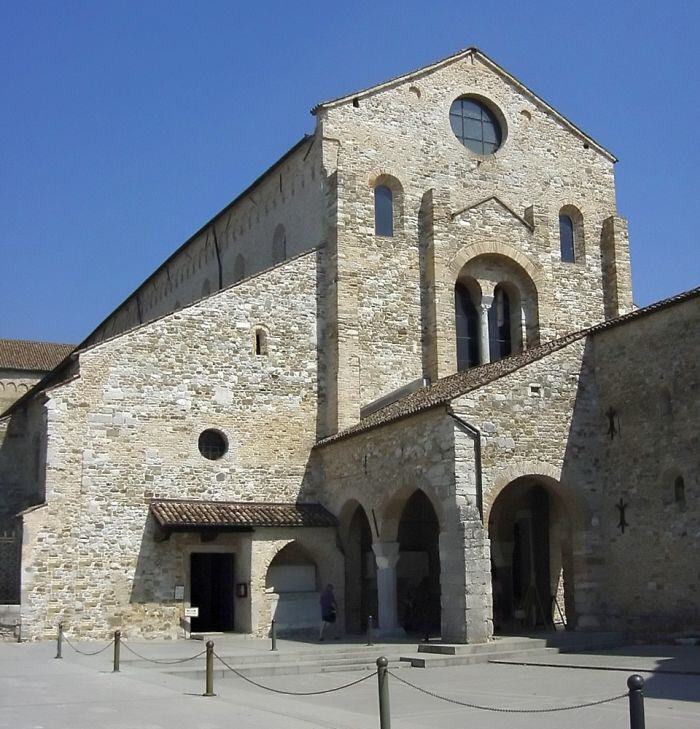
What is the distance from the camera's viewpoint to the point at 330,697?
48.1 ft

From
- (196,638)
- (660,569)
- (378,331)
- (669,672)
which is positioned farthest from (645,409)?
(196,638)

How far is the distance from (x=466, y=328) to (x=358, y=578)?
330 inches

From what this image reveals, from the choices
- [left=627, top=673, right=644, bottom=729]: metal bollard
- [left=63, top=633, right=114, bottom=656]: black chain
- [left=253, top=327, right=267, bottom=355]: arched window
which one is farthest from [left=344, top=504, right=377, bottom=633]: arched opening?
[left=627, top=673, right=644, bottom=729]: metal bollard

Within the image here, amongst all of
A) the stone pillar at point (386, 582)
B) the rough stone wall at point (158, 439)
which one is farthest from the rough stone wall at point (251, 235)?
the stone pillar at point (386, 582)

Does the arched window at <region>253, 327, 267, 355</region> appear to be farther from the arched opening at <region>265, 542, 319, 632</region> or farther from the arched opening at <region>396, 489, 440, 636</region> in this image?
the arched opening at <region>396, 489, 440, 636</region>

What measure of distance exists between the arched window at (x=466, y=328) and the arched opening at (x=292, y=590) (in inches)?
301

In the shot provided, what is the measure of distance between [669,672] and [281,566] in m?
12.4

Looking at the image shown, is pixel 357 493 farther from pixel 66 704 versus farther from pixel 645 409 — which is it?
pixel 66 704

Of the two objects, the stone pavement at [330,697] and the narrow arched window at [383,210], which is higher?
the narrow arched window at [383,210]

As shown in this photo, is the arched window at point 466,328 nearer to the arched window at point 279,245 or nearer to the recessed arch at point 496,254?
the recessed arch at point 496,254

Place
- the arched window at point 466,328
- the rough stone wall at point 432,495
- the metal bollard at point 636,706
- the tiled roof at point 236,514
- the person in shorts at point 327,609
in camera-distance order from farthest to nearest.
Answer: the arched window at point 466,328 → the tiled roof at point 236,514 → the person in shorts at point 327,609 → the rough stone wall at point 432,495 → the metal bollard at point 636,706

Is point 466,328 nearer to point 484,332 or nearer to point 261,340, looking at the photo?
point 484,332

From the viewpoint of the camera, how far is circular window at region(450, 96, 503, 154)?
99.9 feet

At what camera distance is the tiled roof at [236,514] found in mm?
24013
